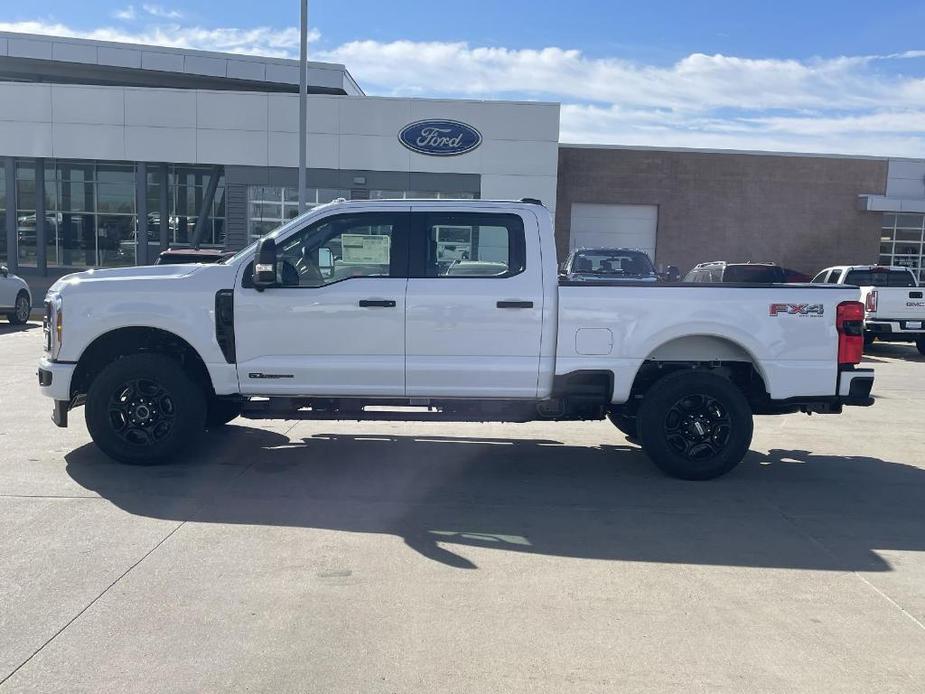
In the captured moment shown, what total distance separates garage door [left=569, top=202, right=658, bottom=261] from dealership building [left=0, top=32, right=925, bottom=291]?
0.05 meters

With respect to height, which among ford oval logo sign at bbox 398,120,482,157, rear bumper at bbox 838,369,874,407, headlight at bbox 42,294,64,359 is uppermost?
ford oval logo sign at bbox 398,120,482,157

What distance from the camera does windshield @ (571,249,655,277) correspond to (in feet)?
49.1

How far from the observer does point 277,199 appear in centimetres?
2592

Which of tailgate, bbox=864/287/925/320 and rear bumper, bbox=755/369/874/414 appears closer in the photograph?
rear bumper, bbox=755/369/874/414

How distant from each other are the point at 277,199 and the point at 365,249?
20.1 meters

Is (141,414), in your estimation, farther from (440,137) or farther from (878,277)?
(440,137)

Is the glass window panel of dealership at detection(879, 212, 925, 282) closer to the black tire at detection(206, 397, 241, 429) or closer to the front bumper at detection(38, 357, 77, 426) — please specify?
the black tire at detection(206, 397, 241, 429)

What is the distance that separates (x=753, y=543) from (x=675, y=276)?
732 cm

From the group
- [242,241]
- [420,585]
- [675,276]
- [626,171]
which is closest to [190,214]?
[242,241]

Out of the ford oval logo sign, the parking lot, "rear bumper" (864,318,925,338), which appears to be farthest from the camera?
the ford oval logo sign

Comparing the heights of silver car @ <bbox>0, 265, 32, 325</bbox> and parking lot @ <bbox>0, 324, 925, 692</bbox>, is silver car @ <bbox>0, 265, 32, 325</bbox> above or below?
above

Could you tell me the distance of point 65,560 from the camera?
4.77 metres

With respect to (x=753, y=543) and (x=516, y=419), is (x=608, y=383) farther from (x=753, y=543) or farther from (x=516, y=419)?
(x=753, y=543)

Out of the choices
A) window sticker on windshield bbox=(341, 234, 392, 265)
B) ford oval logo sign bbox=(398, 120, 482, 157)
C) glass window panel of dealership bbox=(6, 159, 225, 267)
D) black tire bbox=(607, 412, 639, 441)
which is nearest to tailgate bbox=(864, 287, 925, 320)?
black tire bbox=(607, 412, 639, 441)
